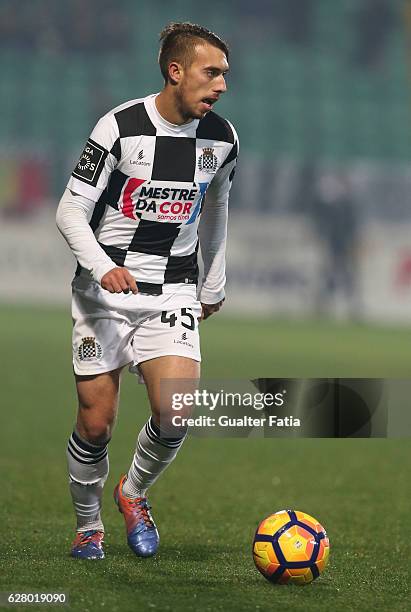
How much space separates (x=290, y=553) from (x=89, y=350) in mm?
1151

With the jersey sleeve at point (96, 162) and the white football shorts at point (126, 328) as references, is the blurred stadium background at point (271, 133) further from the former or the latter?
the jersey sleeve at point (96, 162)

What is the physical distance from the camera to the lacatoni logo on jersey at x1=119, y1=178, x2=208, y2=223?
16.3 ft

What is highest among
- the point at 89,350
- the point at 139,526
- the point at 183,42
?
the point at 183,42

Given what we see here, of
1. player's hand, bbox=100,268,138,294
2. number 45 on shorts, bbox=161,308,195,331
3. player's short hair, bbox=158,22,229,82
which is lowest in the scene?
number 45 on shorts, bbox=161,308,195,331

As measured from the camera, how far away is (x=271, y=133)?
28.1 m

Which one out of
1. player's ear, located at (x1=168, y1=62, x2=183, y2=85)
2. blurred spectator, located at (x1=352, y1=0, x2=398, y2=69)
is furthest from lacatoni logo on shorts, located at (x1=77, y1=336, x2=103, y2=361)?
blurred spectator, located at (x1=352, y1=0, x2=398, y2=69)

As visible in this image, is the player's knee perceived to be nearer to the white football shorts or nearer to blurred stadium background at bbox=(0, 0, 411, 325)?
the white football shorts

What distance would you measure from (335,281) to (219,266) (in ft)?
54.9

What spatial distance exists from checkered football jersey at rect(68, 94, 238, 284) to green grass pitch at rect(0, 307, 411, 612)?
121 cm

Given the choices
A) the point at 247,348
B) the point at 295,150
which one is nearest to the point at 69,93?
the point at 295,150

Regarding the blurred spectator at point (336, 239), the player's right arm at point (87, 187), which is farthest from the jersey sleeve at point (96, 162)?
the blurred spectator at point (336, 239)

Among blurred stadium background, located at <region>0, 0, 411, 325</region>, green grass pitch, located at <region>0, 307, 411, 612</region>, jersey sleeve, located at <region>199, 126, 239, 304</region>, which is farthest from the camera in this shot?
blurred stadium background, located at <region>0, 0, 411, 325</region>

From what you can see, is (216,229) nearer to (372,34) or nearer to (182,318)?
(182,318)

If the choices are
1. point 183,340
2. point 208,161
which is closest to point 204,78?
point 208,161
